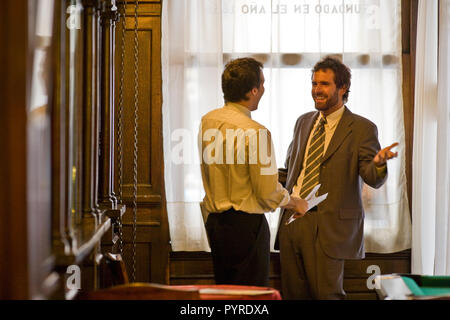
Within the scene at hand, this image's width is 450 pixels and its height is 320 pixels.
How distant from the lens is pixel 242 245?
10.3ft

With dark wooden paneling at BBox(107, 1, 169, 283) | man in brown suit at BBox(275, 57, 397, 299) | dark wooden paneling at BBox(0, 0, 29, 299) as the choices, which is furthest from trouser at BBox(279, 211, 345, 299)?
dark wooden paneling at BBox(0, 0, 29, 299)

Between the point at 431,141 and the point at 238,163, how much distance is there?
1.95m

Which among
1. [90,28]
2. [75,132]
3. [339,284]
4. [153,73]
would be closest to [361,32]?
[153,73]

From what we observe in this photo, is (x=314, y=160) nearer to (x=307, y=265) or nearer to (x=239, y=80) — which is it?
(x=307, y=265)

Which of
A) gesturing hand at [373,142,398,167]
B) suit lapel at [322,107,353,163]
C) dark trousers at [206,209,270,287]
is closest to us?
dark trousers at [206,209,270,287]

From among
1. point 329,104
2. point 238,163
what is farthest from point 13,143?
point 329,104

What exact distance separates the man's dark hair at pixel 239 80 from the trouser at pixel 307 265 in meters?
1.03

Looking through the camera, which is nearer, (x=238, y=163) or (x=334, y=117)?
(x=238, y=163)

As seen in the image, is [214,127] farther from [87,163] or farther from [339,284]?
[339,284]

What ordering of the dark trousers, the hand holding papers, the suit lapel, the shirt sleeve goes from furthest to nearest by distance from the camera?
the suit lapel, the hand holding papers, the dark trousers, the shirt sleeve

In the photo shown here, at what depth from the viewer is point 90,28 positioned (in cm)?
282

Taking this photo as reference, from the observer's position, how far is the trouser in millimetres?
3803

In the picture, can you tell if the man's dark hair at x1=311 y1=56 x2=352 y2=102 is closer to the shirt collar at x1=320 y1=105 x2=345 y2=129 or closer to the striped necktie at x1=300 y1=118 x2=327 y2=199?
the shirt collar at x1=320 y1=105 x2=345 y2=129

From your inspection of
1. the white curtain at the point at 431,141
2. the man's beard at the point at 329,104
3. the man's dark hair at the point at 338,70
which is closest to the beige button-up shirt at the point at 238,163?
the man's beard at the point at 329,104
